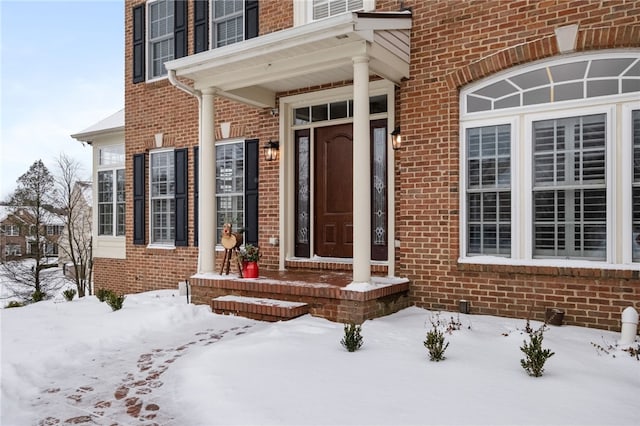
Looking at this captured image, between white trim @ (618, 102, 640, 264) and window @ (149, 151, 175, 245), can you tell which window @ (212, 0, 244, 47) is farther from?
white trim @ (618, 102, 640, 264)

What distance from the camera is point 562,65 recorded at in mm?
5430

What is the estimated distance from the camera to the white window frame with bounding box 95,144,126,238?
35.7 feet

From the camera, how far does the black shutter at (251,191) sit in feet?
26.4

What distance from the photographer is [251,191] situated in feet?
26.5

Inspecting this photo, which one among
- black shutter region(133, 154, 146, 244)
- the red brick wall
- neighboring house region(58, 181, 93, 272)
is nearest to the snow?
the red brick wall

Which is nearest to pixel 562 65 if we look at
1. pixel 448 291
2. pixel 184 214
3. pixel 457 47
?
pixel 457 47

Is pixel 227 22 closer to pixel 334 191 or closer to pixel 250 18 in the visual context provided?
pixel 250 18

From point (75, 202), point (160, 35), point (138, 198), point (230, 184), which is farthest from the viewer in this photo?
point (75, 202)

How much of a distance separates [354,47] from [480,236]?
8.93 ft

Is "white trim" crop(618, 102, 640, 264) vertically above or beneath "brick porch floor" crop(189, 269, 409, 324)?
above

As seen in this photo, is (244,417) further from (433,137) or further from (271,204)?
(271,204)

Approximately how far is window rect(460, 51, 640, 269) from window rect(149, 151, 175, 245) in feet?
18.6

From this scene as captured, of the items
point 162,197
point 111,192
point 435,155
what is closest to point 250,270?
point 435,155

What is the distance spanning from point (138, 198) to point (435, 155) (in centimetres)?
624
